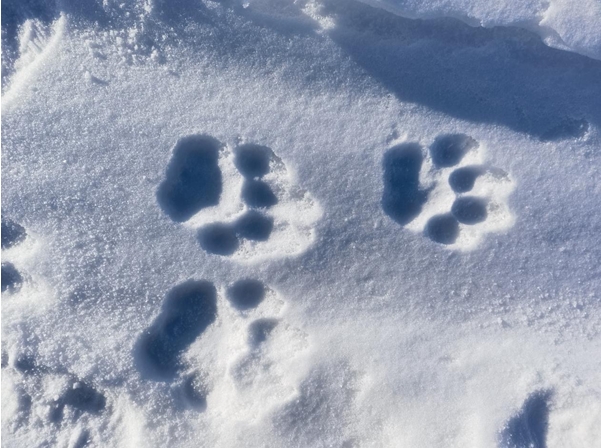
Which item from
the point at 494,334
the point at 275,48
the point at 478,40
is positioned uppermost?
the point at 478,40

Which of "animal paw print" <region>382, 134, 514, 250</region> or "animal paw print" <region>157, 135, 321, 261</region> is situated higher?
"animal paw print" <region>382, 134, 514, 250</region>

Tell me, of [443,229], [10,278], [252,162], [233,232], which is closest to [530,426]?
[443,229]

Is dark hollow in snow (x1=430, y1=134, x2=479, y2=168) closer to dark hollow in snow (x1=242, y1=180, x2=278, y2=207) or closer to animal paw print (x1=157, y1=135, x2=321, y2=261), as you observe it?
animal paw print (x1=157, y1=135, x2=321, y2=261)

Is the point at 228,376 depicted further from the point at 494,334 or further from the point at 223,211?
the point at 494,334

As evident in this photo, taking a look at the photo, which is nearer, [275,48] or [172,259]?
[172,259]

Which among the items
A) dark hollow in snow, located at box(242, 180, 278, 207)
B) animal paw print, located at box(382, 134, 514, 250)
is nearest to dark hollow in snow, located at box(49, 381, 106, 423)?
dark hollow in snow, located at box(242, 180, 278, 207)

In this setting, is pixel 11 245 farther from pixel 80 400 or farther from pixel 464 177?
pixel 464 177

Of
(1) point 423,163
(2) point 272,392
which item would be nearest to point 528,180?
(1) point 423,163
